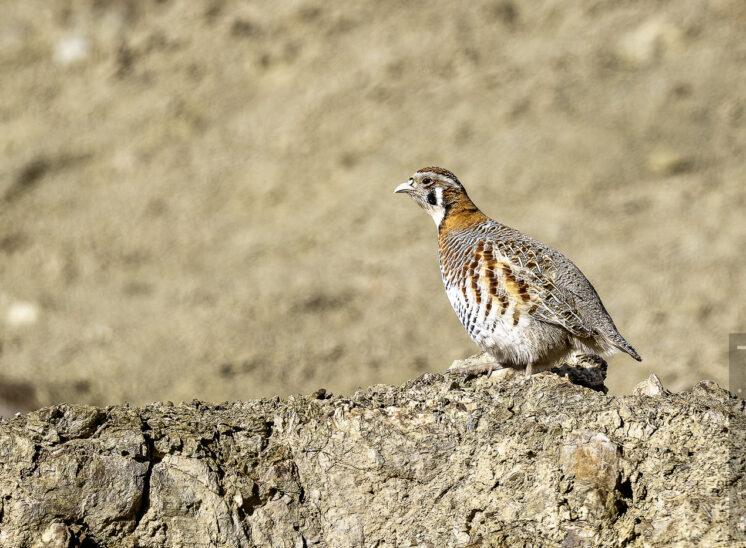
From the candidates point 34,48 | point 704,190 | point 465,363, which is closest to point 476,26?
point 704,190

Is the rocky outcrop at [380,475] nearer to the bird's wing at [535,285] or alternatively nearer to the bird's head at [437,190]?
the bird's wing at [535,285]

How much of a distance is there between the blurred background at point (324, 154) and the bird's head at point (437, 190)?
7.56 m

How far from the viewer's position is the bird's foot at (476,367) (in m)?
5.95

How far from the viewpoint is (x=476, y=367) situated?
20.3ft

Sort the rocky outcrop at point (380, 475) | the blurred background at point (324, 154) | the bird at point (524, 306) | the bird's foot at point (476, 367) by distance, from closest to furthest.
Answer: the rocky outcrop at point (380, 475) → the bird's foot at point (476, 367) → the bird at point (524, 306) → the blurred background at point (324, 154)

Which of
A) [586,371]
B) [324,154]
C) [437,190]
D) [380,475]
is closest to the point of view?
[380,475]

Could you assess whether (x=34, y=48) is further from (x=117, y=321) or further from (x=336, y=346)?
(x=336, y=346)

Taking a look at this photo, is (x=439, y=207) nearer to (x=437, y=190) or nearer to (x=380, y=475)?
(x=437, y=190)

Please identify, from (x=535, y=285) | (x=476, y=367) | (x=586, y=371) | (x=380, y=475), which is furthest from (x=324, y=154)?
(x=380, y=475)

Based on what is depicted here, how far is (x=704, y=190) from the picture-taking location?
16141mm

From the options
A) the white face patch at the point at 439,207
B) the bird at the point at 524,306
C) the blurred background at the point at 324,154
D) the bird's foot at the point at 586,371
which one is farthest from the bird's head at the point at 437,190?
the blurred background at the point at 324,154

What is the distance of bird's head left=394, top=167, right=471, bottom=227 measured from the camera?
7.27 m

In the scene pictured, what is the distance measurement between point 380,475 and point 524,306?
239cm

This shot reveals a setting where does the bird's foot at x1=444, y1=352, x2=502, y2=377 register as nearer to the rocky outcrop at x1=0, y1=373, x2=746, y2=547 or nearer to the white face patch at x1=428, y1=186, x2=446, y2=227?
the white face patch at x1=428, y1=186, x2=446, y2=227
